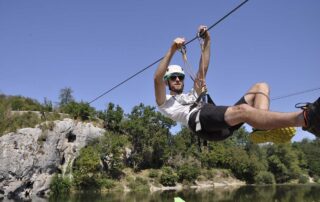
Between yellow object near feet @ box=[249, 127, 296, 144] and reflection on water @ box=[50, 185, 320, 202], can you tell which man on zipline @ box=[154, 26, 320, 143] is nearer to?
yellow object near feet @ box=[249, 127, 296, 144]

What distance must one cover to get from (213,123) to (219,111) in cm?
19

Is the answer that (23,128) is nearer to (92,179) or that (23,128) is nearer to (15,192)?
(15,192)

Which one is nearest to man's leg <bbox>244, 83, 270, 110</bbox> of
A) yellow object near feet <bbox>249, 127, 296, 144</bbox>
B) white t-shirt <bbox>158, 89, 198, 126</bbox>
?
yellow object near feet <bbox>249, 127, 296, 144</bbox>

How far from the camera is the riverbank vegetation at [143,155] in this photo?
4524cm

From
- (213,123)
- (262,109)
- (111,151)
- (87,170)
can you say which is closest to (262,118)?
(262,109)


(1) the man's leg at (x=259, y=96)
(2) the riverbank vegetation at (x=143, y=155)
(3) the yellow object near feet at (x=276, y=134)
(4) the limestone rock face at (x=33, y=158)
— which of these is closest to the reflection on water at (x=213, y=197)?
(4) the limestone rock face at (x=33, y=158)

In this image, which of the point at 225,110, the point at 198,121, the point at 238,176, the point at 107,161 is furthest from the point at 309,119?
the point at 238,176

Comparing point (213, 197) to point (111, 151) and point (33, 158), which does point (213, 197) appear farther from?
point (33, 158)

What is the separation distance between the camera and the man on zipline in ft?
13.4

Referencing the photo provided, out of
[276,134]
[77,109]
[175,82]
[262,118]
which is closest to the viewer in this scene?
[262,118]

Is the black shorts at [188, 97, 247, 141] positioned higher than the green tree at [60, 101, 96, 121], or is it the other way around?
the green tree at [60, 101, 96, 121]

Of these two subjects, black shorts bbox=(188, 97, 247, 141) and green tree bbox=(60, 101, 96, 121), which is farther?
green tree bbox=(60, 101, 96, 121)

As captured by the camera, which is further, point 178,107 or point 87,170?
point 87,170

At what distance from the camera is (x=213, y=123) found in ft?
Answer: 16.8
